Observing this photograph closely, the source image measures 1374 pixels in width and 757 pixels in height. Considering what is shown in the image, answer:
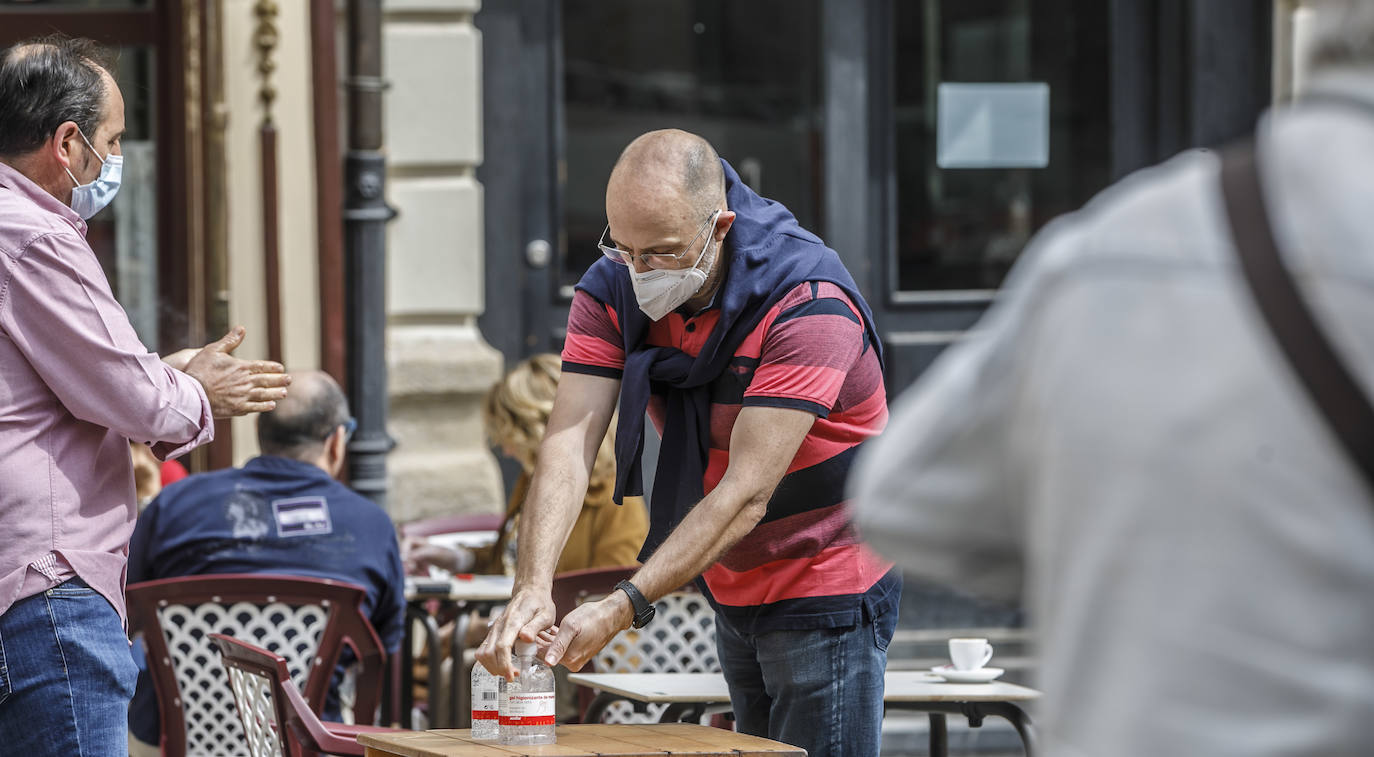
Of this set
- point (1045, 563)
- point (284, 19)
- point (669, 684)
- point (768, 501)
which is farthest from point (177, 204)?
point (1045, 563)

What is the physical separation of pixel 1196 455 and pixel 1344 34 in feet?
1.03

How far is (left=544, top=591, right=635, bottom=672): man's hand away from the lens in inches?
110

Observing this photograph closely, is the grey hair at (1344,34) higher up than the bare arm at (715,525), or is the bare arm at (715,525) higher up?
the grey hair at (1344,34)

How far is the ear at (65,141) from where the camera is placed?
121 inches

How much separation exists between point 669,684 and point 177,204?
3585 mm

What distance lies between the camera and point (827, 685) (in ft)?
10.2

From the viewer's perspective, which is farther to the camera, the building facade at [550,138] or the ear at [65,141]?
the building facade at [550,138]

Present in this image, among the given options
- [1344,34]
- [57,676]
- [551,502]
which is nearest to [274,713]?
[57,676]

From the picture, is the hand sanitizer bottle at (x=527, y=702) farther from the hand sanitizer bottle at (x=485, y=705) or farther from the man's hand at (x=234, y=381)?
the man's hand at (x=234, y=381)

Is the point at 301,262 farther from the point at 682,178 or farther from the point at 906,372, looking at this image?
the point at 682,178

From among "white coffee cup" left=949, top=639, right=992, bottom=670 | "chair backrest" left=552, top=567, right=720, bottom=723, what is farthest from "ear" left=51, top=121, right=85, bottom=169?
"white coffee cup" left=949, top=639, right=992, bottom=670

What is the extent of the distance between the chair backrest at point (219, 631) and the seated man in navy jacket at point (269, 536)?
170 millimetres

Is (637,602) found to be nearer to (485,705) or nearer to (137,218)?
(485,705)

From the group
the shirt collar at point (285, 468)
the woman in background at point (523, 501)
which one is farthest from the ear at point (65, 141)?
the woman in background at point (523, 501)
